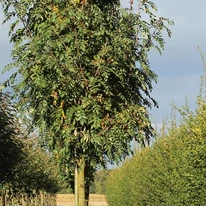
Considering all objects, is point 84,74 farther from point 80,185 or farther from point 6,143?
point 6,143

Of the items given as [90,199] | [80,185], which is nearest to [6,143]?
[80,185]

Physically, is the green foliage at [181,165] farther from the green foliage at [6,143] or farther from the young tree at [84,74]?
the green foliage at [6,143]

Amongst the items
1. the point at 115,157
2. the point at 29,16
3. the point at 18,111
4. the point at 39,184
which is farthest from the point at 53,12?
the point at 39,184

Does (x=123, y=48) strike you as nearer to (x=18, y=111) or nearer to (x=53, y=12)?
(x=53, y=12)

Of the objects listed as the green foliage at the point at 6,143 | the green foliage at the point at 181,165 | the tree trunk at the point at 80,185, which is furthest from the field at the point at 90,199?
the tree trunk at the point at 80,185

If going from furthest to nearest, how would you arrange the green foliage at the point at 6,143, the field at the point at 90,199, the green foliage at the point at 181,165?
the field at the point at 90,199
the green foliage at the point at 6,143
the green foliage at the point at 181,165

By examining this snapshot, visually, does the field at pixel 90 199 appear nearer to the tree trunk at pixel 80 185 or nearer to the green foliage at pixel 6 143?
the green foliage at pixel 6 143

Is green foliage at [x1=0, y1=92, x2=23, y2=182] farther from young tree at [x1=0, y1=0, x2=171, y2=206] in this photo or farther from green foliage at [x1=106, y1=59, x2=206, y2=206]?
young tree at [x1=0, y1=0, x2=171, y2=206]

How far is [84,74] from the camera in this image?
1358cm

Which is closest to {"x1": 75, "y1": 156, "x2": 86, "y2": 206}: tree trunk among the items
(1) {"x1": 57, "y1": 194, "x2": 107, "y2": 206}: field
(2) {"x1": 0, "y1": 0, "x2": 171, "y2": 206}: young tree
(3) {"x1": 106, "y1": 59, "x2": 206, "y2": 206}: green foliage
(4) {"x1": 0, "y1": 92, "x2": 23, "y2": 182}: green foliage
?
(2) {"x1": 0, "y1": 0, "x2": 171, "y2": 206}: young tree

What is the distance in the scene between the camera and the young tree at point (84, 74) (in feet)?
44.0

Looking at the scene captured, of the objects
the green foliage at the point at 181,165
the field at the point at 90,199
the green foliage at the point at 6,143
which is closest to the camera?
the green foliage at the point at 181,165

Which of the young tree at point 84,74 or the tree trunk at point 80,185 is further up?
the young tree at point 84,74

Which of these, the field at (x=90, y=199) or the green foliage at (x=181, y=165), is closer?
the green foliage at (x=181, y=165)
